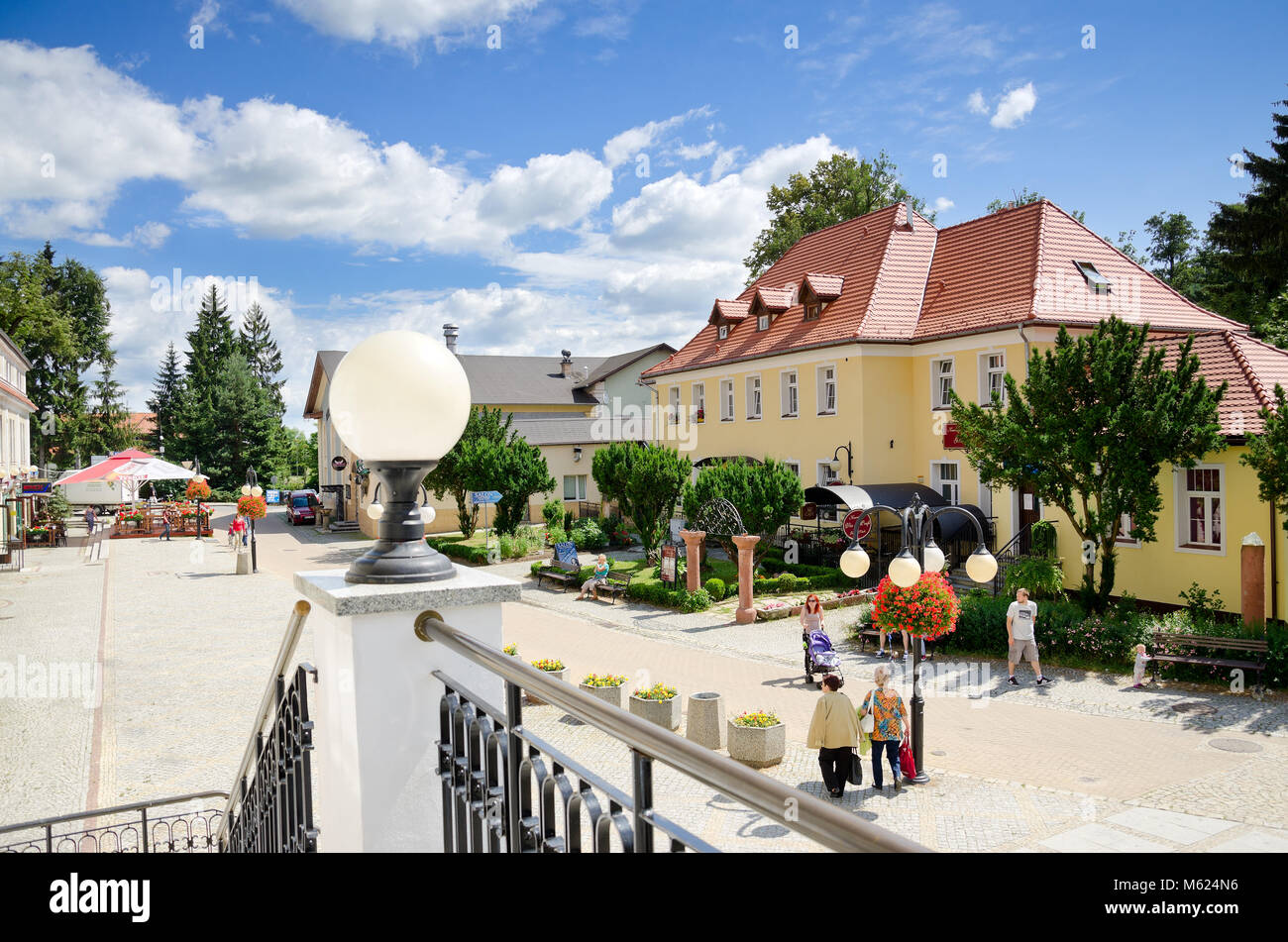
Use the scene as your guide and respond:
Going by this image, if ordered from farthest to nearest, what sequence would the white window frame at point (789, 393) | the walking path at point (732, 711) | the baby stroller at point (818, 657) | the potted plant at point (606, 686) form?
the white window frame at point (789, 393) → the baby stroller at point (818, 657) → the potted plant at point (606, 686) → the walking path at point (732, 711)

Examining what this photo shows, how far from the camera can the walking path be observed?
9281mm

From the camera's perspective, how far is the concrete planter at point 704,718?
38.2 ft

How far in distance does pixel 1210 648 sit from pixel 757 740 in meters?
8.74

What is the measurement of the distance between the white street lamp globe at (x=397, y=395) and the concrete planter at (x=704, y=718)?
30.0 ft

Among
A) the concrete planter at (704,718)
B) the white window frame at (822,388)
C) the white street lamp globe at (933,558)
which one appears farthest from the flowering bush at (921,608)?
the white window frame at (822,388)

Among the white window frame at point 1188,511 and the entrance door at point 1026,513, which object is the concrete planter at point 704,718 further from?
the entrance door at point 1026,513

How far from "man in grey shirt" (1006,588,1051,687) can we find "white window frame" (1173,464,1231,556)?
546cm

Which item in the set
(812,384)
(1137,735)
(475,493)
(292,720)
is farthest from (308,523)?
(292,720)

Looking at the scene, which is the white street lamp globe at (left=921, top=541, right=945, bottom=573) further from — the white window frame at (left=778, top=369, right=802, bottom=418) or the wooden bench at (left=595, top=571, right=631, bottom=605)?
the white window frame at (left=778, top=369, right=802, bottom=418)

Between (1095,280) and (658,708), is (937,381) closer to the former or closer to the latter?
(1095,280)

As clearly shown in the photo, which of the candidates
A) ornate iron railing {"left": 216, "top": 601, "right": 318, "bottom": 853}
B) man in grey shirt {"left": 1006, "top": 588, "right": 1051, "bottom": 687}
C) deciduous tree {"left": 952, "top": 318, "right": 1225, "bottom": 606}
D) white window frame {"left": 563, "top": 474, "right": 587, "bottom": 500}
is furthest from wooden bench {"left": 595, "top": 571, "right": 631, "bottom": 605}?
ornate iron railing {"left": 216, "top": 601, "right": 318, "bottom": 853}

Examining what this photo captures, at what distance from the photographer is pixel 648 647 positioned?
719 inches
